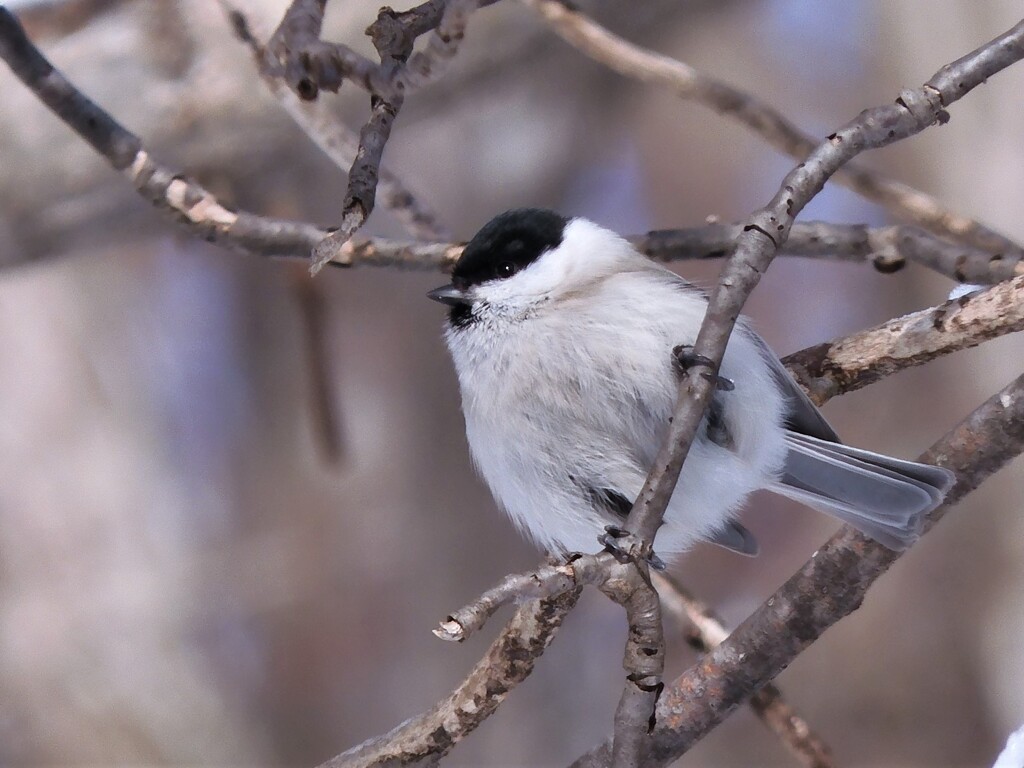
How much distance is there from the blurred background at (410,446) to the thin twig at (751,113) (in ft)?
1.83

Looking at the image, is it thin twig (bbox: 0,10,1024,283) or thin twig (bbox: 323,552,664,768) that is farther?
thin twig (bbox: 0,10,1024,283)

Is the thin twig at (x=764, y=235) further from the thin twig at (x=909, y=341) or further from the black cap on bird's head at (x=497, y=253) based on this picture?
the black cap on bird's head at (x=497, y=253)

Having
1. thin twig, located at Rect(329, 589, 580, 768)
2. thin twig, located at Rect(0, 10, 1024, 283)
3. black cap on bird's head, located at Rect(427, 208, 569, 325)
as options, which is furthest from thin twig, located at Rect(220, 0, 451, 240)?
thin twig, located at Rect(329, 589, 580, 768)

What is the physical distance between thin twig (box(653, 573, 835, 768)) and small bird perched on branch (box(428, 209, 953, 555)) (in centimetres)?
18

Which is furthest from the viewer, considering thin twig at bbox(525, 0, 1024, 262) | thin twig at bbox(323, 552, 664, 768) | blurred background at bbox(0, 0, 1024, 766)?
blurred background at bbox(0, 0, 1024, 766)

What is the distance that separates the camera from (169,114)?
199cm

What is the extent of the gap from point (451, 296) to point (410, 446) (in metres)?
1.71

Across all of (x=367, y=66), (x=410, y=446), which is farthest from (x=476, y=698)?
(x=410, y=446)

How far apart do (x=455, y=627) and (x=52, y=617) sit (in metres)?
2.39

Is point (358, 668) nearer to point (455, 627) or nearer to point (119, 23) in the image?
A: point (119, 23)

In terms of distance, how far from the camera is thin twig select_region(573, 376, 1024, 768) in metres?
0.99

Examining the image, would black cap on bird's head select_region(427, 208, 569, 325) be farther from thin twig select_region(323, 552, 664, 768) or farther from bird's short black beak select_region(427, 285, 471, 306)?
thin twig select_region(323, 552, 664, 768)

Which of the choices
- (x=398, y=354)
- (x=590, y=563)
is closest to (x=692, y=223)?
(x=398, y=354)

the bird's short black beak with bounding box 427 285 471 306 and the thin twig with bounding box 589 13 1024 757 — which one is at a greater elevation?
the bird's short black beak with bounding box 427 285 471 306
